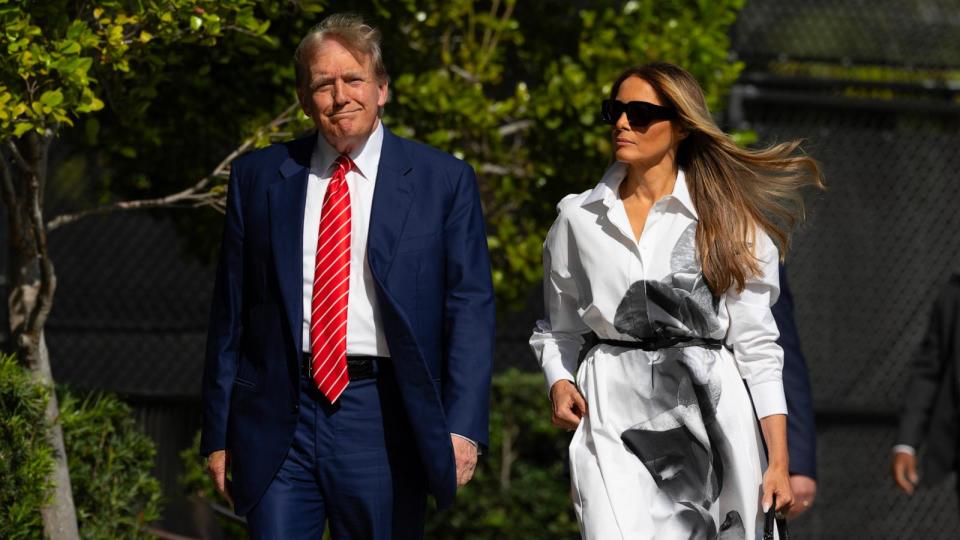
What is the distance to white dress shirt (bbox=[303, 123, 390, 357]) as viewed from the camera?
3910 millimetres

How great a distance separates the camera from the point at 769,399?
156 inches

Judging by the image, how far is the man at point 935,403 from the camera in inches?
239

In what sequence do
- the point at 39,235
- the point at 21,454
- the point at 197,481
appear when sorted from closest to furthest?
the point at 21,454 → the point at 39,235 → the point at 197,481

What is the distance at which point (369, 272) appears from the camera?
13.0ft

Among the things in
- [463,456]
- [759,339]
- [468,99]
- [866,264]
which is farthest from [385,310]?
[866,264]

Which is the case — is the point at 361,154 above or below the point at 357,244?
above

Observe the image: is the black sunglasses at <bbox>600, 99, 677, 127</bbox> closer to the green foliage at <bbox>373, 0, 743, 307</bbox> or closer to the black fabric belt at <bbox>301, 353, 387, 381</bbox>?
the black fabric belt at <bbox>301, 353, 387, 381</bbox>

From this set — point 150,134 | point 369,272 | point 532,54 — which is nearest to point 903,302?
point 532,54

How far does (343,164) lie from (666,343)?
100 centimetres

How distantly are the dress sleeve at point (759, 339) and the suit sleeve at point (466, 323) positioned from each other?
0.66 meters

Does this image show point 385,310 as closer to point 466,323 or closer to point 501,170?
point 466,323

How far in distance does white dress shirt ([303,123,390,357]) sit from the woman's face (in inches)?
26.3

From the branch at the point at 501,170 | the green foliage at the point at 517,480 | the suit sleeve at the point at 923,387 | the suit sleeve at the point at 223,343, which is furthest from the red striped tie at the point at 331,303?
the green foliage at the point at 517,480

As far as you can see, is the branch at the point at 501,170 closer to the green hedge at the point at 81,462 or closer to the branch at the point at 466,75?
the branch at the point at 466,75
